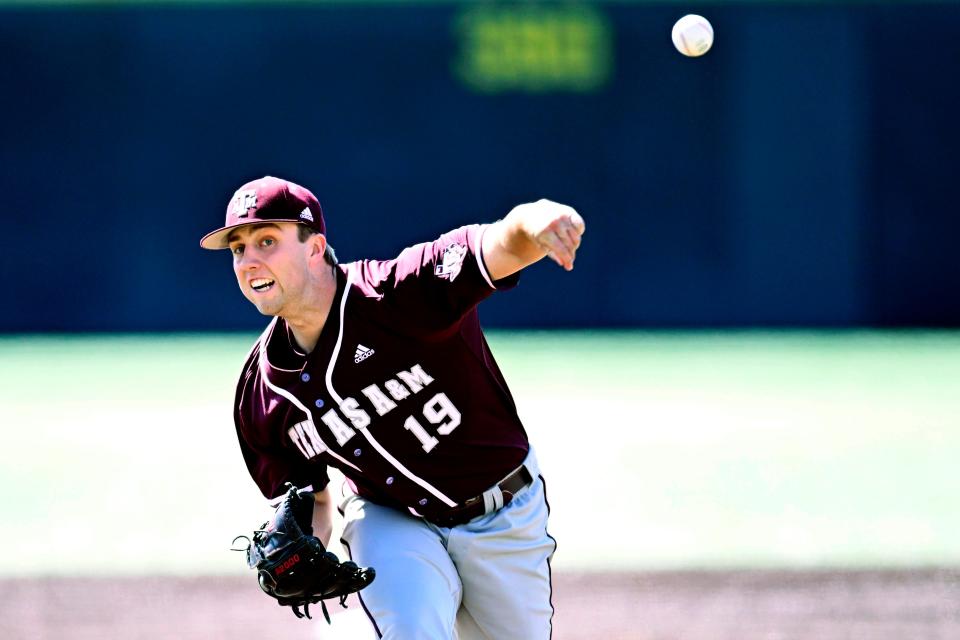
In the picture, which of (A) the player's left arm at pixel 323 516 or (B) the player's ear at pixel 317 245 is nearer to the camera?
(B) the player's ear at pixel 317 245

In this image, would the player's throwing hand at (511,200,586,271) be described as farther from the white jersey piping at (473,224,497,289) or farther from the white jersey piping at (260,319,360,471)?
the white jersey piping at (260,319,360,471)

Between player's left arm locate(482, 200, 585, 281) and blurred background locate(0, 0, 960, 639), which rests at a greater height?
player's left arm locate(482, 200, 585, 281)

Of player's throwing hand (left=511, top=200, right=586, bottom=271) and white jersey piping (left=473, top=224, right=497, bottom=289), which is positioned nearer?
player's throwing hand (left=511, top=200, right=586, bottom=271)

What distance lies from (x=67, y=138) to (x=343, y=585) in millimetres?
12759

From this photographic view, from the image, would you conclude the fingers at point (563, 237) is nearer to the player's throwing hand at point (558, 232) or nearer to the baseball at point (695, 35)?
the player's throwing hand at point (558, 232)

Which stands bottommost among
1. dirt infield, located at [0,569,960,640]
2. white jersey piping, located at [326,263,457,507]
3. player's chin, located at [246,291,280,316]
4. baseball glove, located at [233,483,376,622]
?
dirt infield, located at [0,569,960,640]

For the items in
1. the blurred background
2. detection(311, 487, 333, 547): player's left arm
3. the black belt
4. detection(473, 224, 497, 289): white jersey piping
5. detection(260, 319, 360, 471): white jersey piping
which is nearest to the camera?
detection(473, 224, 497, 289): white jersey piping

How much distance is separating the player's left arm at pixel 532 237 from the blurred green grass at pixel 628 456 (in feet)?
9.92

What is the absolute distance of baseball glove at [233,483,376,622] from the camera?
12.8 feet

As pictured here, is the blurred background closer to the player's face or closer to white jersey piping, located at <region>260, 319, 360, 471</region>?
white jersey piping, located at <region>260, 319, 360, 471</region>

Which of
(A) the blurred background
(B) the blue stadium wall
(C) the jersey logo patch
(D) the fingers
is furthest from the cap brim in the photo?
(B) the blue stadium wall

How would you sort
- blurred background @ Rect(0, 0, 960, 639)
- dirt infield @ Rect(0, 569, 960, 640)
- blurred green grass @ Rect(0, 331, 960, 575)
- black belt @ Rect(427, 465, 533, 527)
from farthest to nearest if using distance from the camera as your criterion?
blurred background @ Rect(0, 0, 960, 639)
blurred green grass @ Rect(0, 331, 960, 575)
dirt infield @ Rect(0, 569, 960, 640)
black belt @ Rect(427, 465, 533, 527)

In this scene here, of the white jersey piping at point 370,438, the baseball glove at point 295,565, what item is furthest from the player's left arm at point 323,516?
the white jersey piping at point 370,438

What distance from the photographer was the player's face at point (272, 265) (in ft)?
12.4
